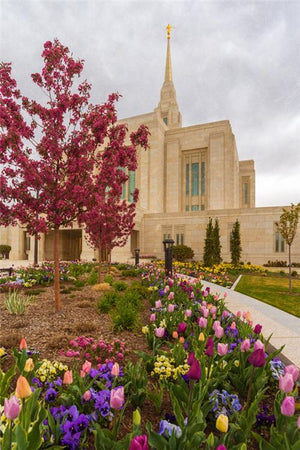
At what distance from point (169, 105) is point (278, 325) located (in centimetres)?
5371

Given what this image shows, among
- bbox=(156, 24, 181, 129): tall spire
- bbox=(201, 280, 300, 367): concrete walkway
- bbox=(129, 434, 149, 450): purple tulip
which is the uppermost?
bbox=(156, 24, 181, 129): tall spire

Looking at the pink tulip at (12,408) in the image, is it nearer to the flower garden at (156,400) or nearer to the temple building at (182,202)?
the flower garden at (156,400)

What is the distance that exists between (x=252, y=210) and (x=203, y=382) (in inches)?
1035

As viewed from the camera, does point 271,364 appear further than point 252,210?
No

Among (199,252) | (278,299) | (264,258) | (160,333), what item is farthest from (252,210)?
(160,333)

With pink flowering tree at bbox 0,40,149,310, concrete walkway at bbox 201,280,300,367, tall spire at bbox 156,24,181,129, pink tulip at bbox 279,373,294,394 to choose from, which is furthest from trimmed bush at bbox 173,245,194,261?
tall spire at bbox 156,24,181,129

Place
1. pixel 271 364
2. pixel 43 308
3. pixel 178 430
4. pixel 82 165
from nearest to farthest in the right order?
pixel 178 430 < pixel 271 364 < pixel 82 165 < pixel 43 308

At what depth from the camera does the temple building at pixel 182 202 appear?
86.8ft

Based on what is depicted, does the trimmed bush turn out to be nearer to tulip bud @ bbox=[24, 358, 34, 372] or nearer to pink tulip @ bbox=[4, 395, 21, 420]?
tulip bud @ bbox=[24, 358, 34, 372]

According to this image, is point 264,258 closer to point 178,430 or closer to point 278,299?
point 278,299

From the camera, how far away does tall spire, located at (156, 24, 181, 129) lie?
52.5 m

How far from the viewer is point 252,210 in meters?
26.7

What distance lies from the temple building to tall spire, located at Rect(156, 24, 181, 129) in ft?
0.61

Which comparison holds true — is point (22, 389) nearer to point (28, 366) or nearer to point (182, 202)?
point (28, 366)
